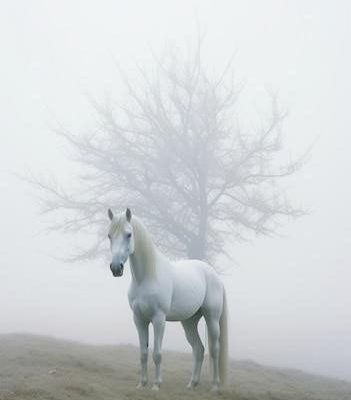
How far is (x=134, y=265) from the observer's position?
8734 mm

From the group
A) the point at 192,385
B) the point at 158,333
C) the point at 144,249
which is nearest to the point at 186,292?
the point at 158,333

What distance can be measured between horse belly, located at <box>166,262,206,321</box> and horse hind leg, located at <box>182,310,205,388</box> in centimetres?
57

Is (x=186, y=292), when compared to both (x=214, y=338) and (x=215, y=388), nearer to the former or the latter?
(x=214, y=338)

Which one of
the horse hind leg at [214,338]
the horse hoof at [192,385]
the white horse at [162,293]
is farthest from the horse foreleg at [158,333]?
the horse hind leg at [214,338]

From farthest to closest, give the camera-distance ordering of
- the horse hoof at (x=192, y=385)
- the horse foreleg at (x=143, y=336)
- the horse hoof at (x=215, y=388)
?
the horse hoof at (x=192, y=385) < the horse hoof at (x=215, y=388) < the horse foreleg at (x=143, y=336)

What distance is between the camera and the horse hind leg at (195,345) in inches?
388

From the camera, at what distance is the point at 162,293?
343 inches

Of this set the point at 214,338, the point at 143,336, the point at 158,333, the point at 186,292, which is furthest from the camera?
the point at 214,338

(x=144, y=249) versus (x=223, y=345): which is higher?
(x=144, y=249)

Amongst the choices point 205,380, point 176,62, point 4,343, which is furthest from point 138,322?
point 176,62

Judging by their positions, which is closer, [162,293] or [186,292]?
[162,293]

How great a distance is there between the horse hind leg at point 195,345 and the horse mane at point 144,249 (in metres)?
1.73

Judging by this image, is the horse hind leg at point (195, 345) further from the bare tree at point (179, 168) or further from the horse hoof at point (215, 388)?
the bare tree at point (179, 168)

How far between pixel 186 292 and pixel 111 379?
194cm
